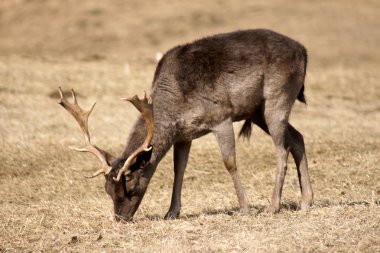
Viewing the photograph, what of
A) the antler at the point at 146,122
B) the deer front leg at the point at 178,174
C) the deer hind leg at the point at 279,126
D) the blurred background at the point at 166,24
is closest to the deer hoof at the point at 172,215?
the deer front leg at the point at 178,174

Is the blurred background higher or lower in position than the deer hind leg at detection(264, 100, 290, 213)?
lower

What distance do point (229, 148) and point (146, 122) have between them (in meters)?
1.37

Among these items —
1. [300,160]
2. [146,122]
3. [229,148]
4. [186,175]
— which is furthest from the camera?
[186,175]

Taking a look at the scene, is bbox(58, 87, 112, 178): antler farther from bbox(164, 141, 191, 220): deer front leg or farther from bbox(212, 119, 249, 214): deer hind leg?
bbox(212, 119, 249, 214): deer hind leg

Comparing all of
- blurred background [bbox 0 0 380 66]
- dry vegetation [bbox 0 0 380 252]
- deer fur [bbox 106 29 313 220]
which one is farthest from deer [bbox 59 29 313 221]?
blurred background [bbox 0 0 380 66]

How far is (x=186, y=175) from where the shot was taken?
13266 mm

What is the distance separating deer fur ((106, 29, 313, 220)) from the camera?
387 inches

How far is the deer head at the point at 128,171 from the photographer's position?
30.4 ft

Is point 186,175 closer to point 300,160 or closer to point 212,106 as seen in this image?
point 300,160

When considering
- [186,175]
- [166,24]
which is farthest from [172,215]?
[166,24]

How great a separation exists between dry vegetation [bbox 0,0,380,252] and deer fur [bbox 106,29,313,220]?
498 millimetres

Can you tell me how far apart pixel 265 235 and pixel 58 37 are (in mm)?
29456

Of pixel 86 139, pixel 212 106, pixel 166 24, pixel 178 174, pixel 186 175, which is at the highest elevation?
pixel 212 106

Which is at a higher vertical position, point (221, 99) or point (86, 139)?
point (221, 99)
